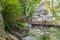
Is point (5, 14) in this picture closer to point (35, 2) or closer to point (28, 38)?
point (28, 38)

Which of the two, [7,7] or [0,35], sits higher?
[7,7]

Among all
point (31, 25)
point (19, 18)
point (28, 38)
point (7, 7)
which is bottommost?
point (28, 38)

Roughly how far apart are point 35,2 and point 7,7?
469 cm

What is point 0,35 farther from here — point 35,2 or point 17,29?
point 35,2

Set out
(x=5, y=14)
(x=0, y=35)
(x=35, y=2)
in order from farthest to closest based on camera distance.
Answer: (x=35, y=2), (x=5, y=14), (x=0, y=35)

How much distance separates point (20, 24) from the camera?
9.91m

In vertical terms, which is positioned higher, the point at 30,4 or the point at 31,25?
the point at 30,4

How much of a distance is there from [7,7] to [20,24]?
5.99 feet

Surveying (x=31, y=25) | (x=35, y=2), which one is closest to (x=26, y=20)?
(x=31, y=25)

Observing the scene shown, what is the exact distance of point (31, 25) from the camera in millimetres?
9875

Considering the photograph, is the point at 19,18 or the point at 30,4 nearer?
the point at 19,18

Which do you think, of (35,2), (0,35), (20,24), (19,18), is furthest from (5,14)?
(35,2)

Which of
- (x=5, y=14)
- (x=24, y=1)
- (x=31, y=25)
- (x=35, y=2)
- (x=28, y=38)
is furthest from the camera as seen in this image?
(x=35, y=2)

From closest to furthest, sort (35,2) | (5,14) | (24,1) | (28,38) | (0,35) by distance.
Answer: (0,35) < (5,14) < (28,38) < (24,1) < (35,2)
